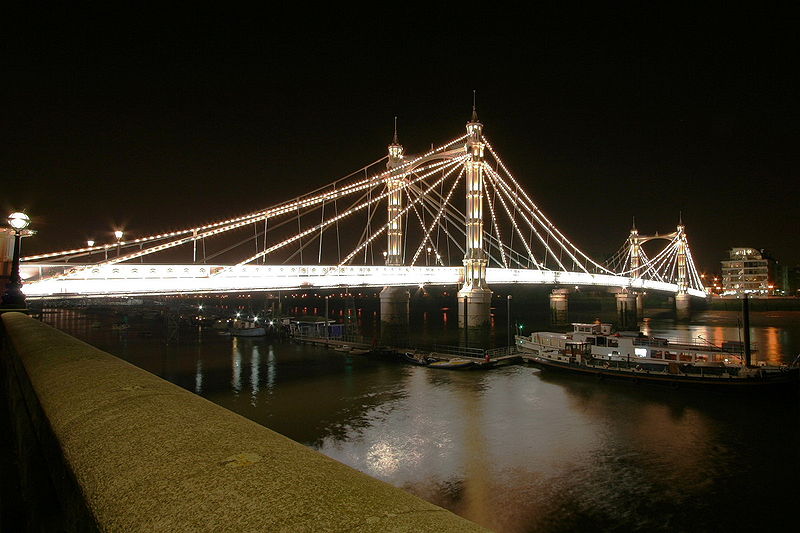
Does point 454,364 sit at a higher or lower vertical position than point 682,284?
lower

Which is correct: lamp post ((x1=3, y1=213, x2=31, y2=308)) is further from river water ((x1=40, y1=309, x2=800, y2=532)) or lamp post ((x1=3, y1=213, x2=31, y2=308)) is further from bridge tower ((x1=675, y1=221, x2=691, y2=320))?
bridge tower ((x1=675, y1=221, x2=691, y2=320))

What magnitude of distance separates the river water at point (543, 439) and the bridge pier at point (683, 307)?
68.0m

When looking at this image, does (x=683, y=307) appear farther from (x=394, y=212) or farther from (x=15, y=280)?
(x=15, y=280)

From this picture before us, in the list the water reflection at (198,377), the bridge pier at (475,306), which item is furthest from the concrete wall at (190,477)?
the bridge pier at (475,306)

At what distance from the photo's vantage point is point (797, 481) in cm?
1488

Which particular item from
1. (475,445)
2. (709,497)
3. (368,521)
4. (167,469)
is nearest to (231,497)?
(167,469)

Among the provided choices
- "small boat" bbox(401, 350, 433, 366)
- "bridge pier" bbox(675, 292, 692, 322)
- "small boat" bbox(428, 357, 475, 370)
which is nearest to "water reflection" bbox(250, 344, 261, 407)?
"small boat" bbox(401, 350, 433, 366)

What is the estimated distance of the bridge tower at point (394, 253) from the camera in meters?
56.8

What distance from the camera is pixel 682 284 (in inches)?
3937

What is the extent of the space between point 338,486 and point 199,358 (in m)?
41.6

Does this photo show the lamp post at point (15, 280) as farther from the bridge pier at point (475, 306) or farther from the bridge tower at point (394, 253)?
the bridge tower at point (394, 253)

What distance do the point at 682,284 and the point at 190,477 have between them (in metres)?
113

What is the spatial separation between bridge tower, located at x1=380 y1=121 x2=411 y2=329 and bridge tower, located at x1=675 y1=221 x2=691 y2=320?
55.1m

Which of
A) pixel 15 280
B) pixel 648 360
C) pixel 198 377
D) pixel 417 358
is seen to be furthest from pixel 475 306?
pixel 15 280
